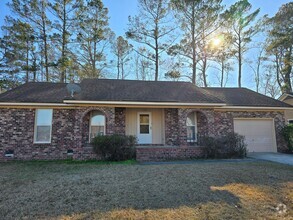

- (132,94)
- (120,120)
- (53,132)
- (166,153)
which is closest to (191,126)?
(166,153)

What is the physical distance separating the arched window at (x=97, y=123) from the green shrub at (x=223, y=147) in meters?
5.11

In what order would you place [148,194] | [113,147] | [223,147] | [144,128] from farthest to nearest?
[144,128], [223,147], [113,147], [148,194]

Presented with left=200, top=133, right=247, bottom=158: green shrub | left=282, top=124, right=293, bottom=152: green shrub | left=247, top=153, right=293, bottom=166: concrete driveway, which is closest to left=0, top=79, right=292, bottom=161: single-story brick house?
left=282, top=124, right=293, bottom=152: green shrub

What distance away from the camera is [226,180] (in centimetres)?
541

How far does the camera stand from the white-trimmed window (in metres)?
9.58

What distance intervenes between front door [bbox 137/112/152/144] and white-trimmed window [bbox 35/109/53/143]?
4.65 metres

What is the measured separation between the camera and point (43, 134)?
31.6ft

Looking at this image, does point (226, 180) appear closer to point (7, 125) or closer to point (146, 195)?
point (146, 195)

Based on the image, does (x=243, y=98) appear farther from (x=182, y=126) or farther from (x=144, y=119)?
(x=144, y=119)

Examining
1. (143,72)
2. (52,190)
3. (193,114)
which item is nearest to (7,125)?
(52,190)

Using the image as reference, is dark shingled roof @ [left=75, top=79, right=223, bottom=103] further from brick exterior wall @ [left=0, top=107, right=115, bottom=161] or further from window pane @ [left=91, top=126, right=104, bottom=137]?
window pane @ [left=91, top=126, right=104, bottom=137]

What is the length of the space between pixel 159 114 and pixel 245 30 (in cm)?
Answer: 1512

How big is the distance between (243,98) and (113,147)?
8.95 meters

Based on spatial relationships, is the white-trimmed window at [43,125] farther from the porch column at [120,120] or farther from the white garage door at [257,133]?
the white garage door at [257,133]
